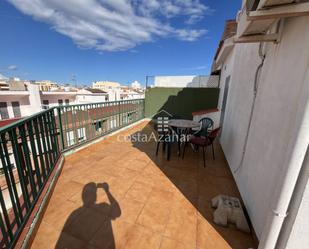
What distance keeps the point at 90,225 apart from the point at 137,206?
0.55 m

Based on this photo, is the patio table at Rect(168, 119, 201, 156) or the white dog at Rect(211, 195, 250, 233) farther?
the patio table at Rect(168, 119, 201, 156)

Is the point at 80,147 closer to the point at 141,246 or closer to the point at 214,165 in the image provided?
the point at 141,246

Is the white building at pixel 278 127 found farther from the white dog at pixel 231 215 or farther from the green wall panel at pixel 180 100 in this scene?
the green wall panel at pixel 180 100

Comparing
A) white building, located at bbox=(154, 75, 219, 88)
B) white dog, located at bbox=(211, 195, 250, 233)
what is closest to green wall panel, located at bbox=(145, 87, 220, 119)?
white building, located at bbox=(154, 75, 219, 88)

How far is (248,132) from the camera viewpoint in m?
2.01

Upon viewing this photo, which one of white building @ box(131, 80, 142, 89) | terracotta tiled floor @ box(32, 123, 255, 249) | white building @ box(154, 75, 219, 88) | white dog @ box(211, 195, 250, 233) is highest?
white building @ box(131, 80, 142, 89)

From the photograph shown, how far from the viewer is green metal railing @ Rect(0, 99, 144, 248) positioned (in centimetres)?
114

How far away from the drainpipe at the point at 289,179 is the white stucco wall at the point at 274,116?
2 centimetres

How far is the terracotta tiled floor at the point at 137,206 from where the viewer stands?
4.57ft

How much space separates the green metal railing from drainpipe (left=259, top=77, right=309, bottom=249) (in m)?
1.94

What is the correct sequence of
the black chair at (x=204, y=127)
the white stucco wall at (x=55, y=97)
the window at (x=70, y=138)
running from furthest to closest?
the white stucco wall at (x=55, y=97)
the black chair at (x=204, y=127)
the window at (x=70, y=138)

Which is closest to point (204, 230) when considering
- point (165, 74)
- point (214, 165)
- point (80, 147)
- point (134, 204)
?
point (134, 204)

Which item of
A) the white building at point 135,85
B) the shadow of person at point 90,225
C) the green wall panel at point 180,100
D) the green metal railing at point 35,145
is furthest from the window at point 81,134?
the white building at point 135,85

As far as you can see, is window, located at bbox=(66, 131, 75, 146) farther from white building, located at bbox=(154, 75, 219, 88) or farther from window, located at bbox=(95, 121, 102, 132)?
white building, located at bbox=(154, 75, 219, 88)
